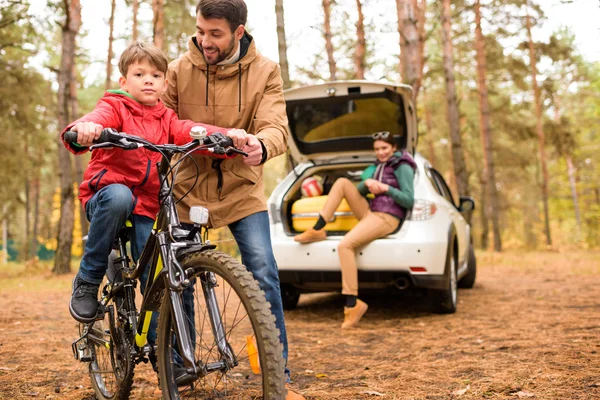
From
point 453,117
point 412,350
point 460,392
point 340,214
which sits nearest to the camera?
point 460,392

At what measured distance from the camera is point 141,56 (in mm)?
2842

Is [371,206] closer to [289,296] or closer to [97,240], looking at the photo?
[289,296]

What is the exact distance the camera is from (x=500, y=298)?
7.30 metres

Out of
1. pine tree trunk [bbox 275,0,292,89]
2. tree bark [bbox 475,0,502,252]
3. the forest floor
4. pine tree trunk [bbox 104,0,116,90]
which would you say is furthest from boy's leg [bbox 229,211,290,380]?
pine tree trunk [bbox 104,0,116,90]

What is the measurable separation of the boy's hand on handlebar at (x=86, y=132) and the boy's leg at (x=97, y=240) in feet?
1.26

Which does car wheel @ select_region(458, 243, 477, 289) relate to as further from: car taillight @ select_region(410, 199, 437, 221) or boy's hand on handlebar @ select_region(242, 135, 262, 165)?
boy's hand on handlebar @ select_region(242, 135, 262, 165)

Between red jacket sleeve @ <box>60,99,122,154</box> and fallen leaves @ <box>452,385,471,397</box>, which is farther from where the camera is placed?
fallen leaves @ <box>452,385,471,397</box>

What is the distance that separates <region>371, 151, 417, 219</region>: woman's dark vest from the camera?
581 centimetres

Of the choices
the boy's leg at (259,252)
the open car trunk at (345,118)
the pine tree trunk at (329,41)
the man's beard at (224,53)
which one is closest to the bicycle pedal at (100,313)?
the boy's leg at (259,252)

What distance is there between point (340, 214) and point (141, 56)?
377 centimetres

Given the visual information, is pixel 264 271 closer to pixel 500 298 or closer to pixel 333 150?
pixel 333 150

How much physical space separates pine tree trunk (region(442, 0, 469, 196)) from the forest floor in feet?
25.3

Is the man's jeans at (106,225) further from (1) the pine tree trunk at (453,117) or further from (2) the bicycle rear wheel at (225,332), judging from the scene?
(1) the pine tree trunk at (453,117)

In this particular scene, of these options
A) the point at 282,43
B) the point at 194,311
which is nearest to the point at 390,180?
the point at 194,311
